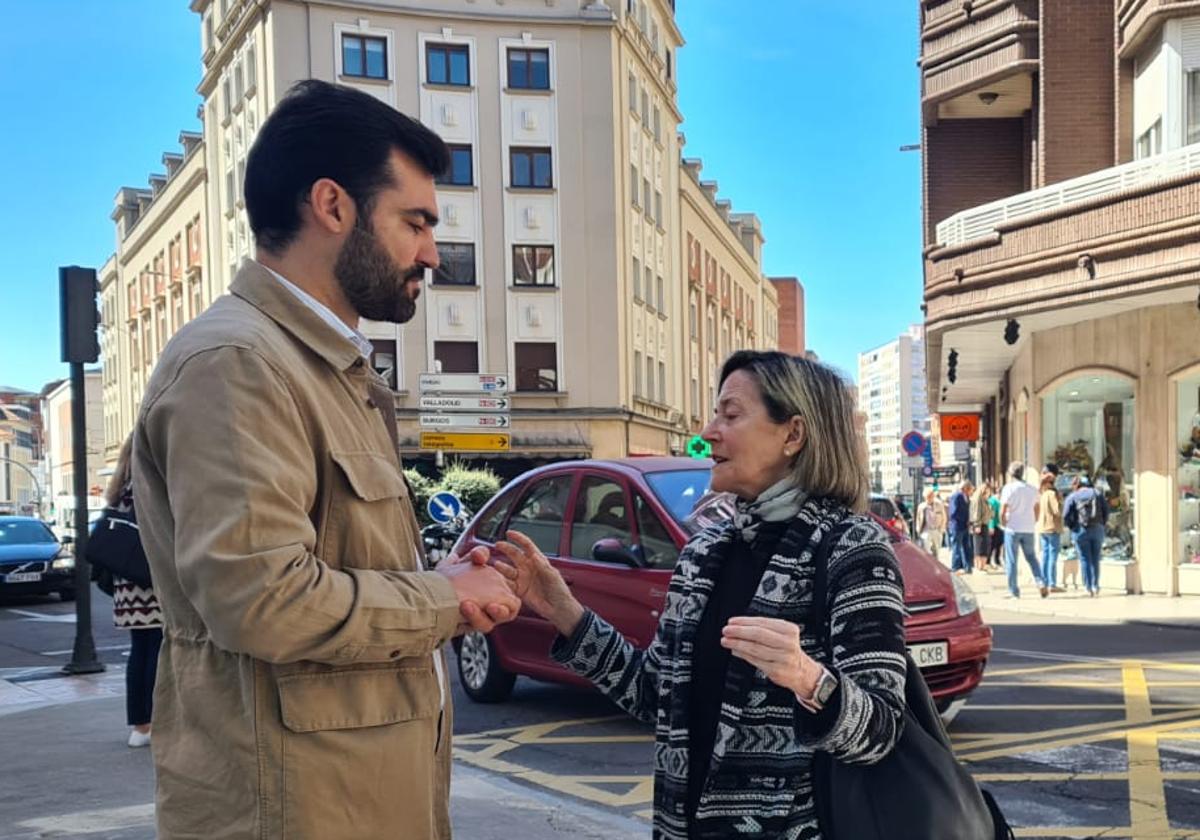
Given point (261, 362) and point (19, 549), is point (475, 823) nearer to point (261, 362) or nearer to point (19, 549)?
point (261, 362)

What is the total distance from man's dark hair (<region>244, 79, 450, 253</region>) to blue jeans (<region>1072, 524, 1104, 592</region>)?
1539 cm

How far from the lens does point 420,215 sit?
1.99m

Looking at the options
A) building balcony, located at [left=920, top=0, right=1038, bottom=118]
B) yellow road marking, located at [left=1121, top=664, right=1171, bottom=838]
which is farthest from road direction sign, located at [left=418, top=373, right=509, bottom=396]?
yellow road marking, located at [left=1121, top=664, right=1171, bottom=838]

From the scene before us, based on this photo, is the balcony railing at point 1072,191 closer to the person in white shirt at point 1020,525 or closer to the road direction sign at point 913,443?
the person in white shirt at point 1020,525

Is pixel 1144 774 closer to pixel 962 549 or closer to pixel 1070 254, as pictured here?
pixel 1070 254

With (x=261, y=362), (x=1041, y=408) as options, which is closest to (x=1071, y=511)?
(x=1041, y=408)

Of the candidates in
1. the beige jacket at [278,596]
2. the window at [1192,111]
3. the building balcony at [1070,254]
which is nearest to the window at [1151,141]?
the window at [1192,111]

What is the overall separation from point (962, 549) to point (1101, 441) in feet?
14.9

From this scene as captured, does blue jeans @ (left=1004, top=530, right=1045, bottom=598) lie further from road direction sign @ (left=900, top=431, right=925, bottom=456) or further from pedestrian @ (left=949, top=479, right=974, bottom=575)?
road direction sign @ (left=900, top=431, right=925, bottom=456)

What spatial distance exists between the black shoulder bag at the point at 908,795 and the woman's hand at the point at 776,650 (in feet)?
0.66

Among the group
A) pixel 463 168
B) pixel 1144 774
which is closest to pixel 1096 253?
pixel 1144 774

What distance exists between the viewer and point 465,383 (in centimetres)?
1745

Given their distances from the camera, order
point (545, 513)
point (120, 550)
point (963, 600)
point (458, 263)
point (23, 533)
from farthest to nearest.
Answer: point (458, 263), point (23, 533), point (545, 513), point (963, 600), point (120, 550)

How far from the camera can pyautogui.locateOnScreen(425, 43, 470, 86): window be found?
1348 inches
